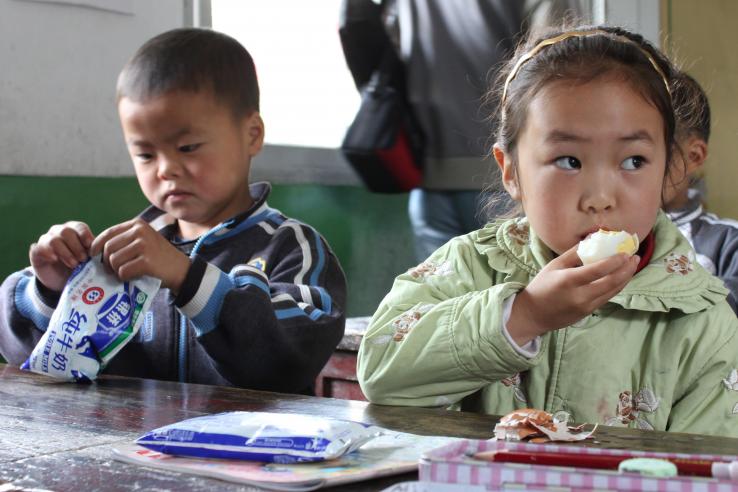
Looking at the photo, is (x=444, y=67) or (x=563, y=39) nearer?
(x=563, y=39)

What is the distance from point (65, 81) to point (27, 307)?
3.74 ft

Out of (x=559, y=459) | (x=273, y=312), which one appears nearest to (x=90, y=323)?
(x=273, y=312)

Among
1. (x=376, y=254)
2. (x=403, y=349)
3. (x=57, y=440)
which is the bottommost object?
(x=57, y=440)

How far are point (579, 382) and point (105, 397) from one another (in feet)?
1.88

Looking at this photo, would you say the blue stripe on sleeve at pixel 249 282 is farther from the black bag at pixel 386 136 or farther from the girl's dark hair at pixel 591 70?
the black bag at pixel 386 136

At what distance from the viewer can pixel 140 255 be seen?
139cm

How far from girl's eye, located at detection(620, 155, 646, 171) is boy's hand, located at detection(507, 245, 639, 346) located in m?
0.16

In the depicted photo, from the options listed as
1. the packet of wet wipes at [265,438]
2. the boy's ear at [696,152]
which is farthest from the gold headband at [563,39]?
the boy's ear at [696,152]

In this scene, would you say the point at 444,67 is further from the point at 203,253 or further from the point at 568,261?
the point at 568,261

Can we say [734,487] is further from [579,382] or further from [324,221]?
[324,221]

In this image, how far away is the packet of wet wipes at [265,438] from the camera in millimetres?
725

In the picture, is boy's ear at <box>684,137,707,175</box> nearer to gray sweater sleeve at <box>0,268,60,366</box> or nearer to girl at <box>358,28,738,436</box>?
girl at <box>358,28,738,436</box>

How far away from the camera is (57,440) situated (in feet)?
2.90

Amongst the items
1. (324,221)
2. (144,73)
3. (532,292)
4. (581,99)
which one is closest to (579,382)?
(532,292)
